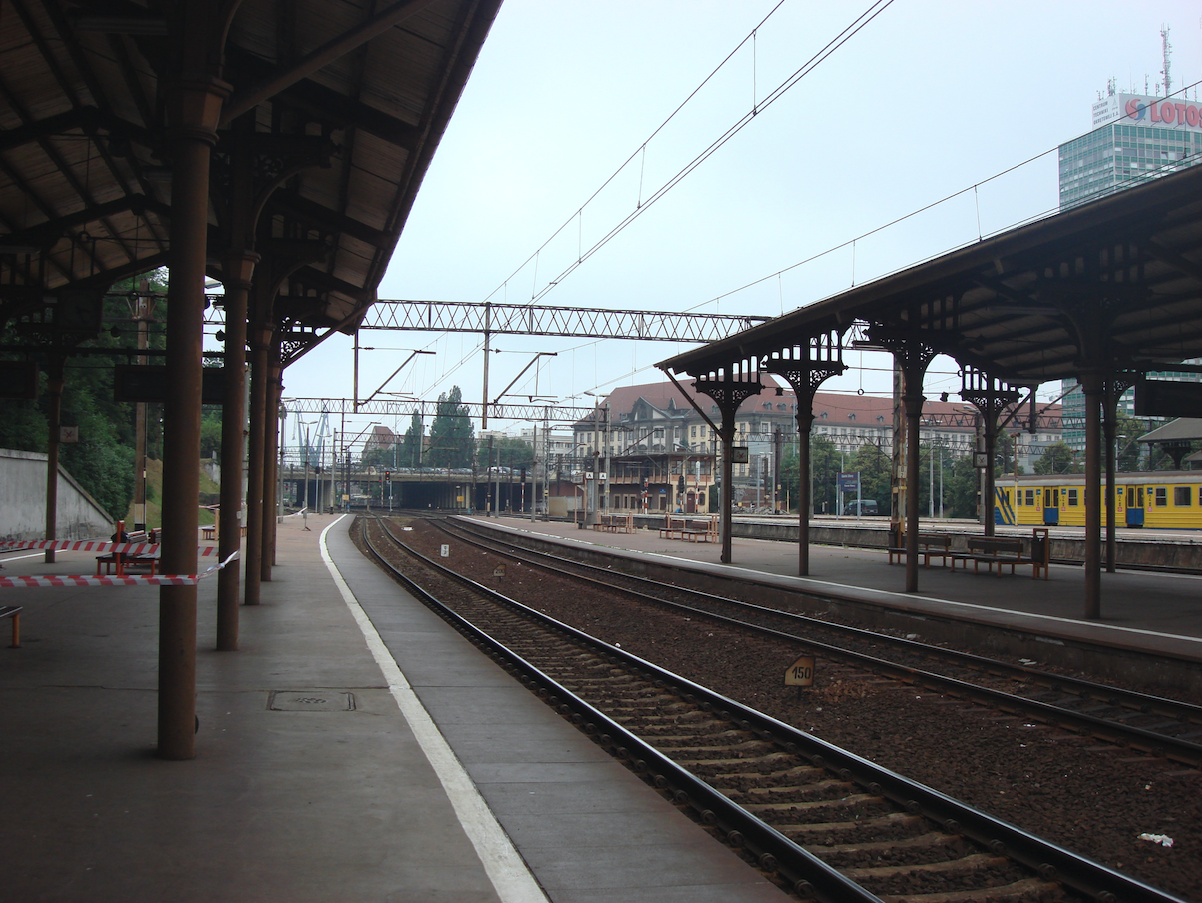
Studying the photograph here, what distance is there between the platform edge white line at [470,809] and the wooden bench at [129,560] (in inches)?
277

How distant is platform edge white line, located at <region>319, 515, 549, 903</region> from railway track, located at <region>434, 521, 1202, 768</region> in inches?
201

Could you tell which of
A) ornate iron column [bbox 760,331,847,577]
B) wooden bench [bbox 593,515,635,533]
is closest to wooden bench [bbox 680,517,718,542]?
wooden bench [bbox 593,515,635,533]

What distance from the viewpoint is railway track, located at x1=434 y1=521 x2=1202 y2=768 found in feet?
25.2

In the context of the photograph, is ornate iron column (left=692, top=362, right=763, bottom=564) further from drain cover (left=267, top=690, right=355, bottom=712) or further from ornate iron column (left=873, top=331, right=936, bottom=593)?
drain cover (left=267, top=690, right=355, bottom=712)

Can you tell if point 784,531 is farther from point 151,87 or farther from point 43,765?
point 43,765

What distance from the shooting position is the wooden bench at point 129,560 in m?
14.4

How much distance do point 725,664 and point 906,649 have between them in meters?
2.47

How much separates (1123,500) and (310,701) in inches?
1595

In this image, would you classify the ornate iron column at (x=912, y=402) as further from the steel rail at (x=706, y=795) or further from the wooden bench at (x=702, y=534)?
→ the wooden bench at (x=702, y=534)

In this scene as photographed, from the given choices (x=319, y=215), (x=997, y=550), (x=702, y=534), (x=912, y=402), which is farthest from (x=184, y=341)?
(x=702, y=534)

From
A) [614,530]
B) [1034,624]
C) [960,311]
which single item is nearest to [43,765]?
[1034,624]

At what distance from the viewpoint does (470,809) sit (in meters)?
5.07

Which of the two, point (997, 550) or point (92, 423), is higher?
point (92, 423)

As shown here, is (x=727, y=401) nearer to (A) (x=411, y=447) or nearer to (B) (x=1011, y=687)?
(B) (x=1011, y=687)
